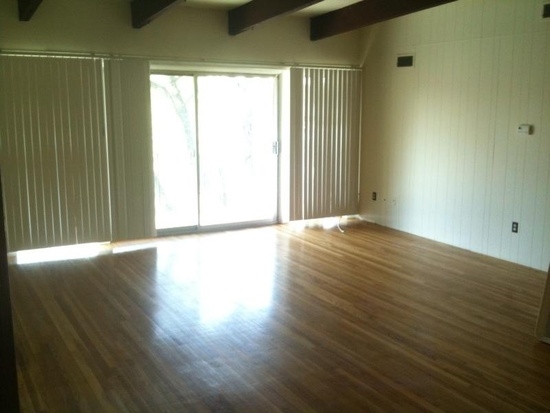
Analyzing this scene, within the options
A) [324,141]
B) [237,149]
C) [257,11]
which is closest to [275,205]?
[237,149]

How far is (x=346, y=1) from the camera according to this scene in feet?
20.7

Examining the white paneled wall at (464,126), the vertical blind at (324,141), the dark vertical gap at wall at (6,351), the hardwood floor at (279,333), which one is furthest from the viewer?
the vertical blind at (324,141)

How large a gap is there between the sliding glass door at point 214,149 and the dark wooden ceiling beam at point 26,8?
1573 millimetres

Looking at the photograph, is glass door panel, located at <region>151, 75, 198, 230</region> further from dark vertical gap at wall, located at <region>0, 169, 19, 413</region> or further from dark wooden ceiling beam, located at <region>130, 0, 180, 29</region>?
dark vertical gap at wall, located at <region>0, 169, 19, 413</region>

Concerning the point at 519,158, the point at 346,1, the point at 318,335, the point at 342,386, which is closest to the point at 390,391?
the point at 342,386

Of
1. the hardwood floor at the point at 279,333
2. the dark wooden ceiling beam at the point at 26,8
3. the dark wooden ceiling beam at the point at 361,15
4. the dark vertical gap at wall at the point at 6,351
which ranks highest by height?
the dark wooden ceiling beam at the point at 361,15

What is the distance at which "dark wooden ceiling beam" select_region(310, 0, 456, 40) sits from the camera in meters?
5.49

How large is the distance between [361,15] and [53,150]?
12.2 ft

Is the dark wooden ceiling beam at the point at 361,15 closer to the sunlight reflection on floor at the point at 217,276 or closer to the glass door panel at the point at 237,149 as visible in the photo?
the glass door panel at the point at 237,149

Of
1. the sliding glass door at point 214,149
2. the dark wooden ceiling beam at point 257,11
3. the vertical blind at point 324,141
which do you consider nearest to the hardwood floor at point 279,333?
the sliding glass door at point 214,149

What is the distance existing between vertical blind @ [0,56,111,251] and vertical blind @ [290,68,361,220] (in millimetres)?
2526

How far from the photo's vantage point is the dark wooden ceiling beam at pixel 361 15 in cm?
549

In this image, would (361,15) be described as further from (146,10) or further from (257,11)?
(146,10)

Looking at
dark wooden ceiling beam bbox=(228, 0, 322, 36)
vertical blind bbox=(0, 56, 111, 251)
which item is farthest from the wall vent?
vertical blind bbox=(0, 56, 111, 251)
